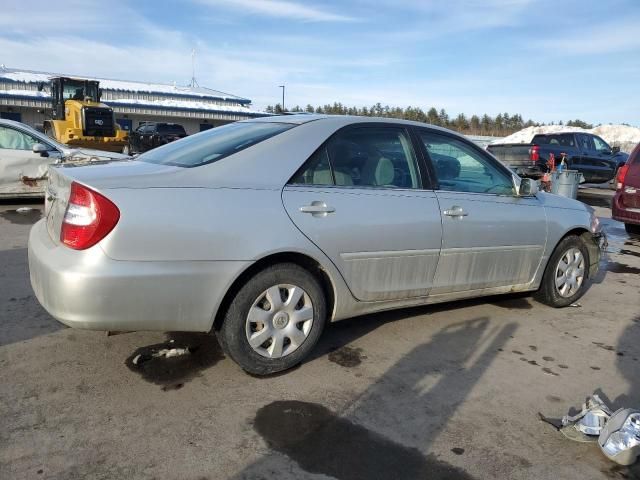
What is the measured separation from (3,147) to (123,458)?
323 inches

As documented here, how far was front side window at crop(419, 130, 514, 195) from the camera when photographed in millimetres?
4145

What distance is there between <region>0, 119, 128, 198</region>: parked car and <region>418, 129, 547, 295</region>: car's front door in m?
6.42

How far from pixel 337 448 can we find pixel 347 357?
110 cm

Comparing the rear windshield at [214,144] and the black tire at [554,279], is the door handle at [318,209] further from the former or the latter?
the black tire at [554,279]

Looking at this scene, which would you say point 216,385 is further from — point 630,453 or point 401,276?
point 630,453

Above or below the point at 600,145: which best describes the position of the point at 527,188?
below

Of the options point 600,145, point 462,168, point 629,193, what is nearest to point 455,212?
point 462,168

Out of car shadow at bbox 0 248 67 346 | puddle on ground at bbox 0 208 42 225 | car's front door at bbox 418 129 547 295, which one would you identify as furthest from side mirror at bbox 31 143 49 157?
car's front door at bbox 418 129 547 295

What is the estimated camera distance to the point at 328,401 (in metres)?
3.10

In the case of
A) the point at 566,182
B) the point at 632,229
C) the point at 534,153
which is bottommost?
the point at 632,229

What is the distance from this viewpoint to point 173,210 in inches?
114

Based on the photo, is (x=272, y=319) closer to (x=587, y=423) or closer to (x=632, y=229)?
(x=587, y=423)

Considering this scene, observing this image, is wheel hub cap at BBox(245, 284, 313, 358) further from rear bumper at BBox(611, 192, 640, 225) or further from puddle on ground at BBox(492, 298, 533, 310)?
rear bumper at BBox(611, 192, 640, 225)

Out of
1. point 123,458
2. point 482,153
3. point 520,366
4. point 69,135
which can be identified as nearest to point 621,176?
point 482,153
